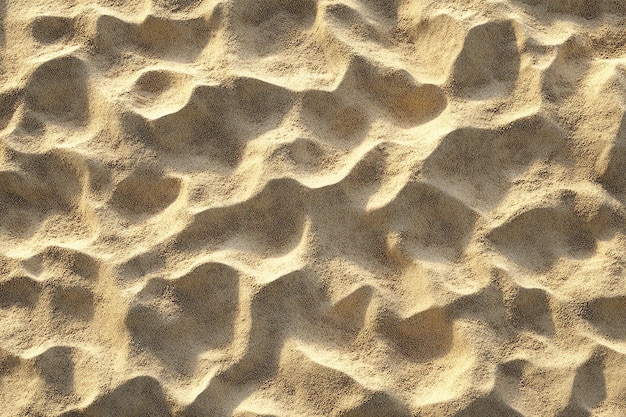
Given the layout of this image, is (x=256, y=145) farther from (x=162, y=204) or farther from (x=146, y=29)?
(x=146, y=29)

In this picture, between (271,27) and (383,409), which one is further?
(271,27)

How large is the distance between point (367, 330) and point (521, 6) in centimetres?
97

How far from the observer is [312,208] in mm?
2010

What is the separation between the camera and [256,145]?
207 centimetres

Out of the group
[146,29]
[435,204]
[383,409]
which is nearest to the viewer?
[383,409]

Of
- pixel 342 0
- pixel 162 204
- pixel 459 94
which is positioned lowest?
pixel 162 204

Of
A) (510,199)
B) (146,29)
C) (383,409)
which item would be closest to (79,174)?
(146,29)

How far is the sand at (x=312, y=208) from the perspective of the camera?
75.1 inches

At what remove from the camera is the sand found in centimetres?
191

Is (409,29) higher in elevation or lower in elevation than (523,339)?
higher

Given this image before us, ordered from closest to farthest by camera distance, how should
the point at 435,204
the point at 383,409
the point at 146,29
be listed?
the point at 383,409 < the point at 435,204 < the point at 146,29

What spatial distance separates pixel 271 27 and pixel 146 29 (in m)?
0.33

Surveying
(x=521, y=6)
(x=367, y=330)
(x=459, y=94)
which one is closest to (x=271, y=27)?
(x=459, y=94)

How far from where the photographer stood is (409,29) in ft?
7.20
